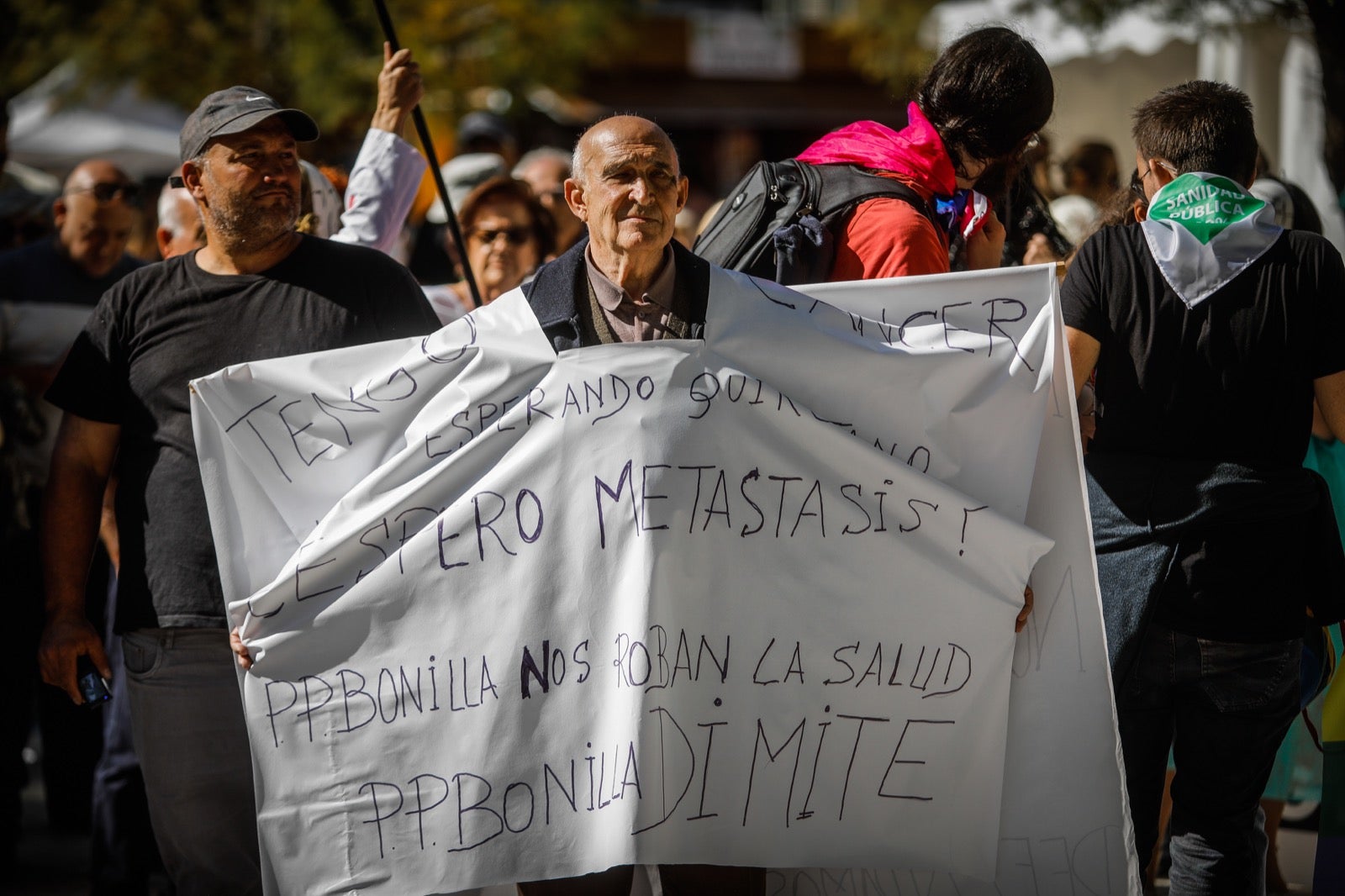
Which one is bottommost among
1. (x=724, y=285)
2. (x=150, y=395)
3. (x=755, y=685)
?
(x=755, y=685)

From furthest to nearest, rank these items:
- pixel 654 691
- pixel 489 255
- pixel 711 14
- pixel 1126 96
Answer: pixel 711 14 < pixel 1126 96 < pixel 489 255 < pixel 654 691

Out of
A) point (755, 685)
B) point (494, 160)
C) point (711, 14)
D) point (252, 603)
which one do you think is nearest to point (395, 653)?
point (252, 603)

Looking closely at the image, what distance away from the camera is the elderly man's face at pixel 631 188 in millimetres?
3010

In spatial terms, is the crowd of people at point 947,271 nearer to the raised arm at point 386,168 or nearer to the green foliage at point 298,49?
the raised arm at point 386,168

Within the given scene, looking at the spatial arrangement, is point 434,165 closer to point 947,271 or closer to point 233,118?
point 233,118

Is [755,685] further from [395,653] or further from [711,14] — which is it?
[711,14]

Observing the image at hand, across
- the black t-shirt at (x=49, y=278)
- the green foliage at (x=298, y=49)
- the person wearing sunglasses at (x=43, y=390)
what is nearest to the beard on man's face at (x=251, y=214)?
the person wearing sunglasses at (x=43, y=390)

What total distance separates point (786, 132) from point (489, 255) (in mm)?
23606

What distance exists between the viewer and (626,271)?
3051 mm

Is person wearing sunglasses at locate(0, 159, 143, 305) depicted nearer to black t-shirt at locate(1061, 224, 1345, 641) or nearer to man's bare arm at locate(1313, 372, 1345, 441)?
black t-shirt at locate(1061, 224, 1345, 641)

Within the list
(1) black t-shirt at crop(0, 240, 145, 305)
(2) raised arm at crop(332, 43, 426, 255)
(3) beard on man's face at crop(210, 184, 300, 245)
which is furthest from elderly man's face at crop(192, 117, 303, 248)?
(1) black t-shirt at crop(0, 240, 145, 305)

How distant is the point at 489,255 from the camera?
5254 mm

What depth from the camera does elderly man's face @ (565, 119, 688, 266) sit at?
3.01 meters

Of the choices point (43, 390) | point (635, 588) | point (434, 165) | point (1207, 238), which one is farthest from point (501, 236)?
point (1207, 238)
